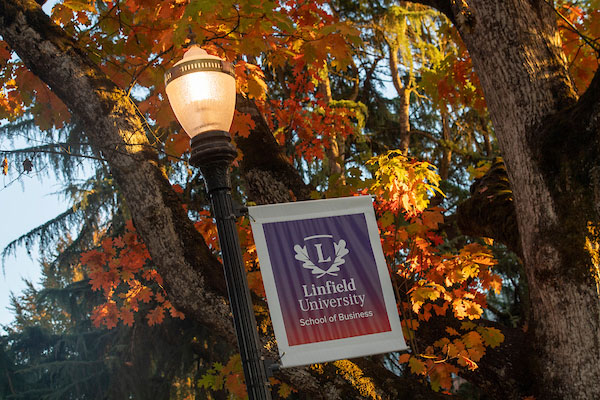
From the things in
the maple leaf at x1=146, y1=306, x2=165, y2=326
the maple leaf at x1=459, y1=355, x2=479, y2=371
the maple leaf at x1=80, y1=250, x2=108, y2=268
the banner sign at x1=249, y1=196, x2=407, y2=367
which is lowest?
the maple leaf at x1=459, y1=355, x2=479, y2=371

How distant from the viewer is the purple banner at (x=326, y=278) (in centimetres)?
379

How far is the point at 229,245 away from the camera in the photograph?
10.7ft

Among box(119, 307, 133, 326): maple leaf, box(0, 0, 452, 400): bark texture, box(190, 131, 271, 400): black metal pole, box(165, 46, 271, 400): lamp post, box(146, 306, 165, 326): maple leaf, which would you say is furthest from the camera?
box(119, 307, 133, 326): maple leaf

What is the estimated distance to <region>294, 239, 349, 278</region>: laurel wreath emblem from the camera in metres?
3.85

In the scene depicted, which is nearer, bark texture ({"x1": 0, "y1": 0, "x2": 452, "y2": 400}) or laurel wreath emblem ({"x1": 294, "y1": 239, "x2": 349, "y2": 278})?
laurel wreath emblem ({"x1": 294, "y1": 239, "x2": 349, "y2": 278})

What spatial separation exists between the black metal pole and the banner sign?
0.37 meters

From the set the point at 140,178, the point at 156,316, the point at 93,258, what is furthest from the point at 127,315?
the point at 140,178

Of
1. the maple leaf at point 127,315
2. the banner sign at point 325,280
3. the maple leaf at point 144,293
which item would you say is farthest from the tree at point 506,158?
the maple leaf at point 127,315

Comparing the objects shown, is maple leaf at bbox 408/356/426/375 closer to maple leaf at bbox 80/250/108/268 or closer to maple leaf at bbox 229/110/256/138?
maple leaf at bbox 229/110/256/138

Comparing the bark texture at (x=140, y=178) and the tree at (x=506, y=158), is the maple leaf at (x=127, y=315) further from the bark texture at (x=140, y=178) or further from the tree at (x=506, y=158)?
the bark texture at (x=140, y=178)

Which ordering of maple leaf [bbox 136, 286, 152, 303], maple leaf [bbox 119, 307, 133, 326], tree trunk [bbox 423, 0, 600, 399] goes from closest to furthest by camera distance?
1. tree trunk [bbox 423, 0, 600, 399]
2. maple leaf [bbox 136, 286, 152, 303]
3. maple leaf [bbox 119, 307, 133, 326]

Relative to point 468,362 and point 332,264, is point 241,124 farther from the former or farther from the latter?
point 468,362

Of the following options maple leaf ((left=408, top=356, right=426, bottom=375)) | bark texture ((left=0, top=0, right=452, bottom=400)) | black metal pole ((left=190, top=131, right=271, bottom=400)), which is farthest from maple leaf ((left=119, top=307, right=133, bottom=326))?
black metal pole ((left=190, top=131, right=271, bottom=400))

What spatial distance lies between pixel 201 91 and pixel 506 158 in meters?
2.71
